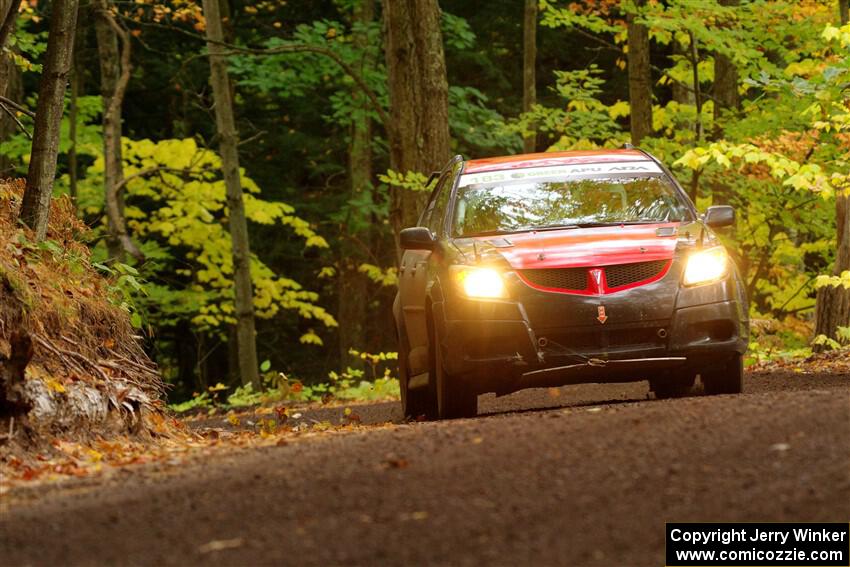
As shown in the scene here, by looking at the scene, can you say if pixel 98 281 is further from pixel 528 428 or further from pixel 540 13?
pixel 540 13

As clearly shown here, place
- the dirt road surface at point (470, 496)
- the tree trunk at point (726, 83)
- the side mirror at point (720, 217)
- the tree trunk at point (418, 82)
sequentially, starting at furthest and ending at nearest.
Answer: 1. the tree trunk at point (726, 83)
2. the tree trunk at point (418, 82)
3. the side mirror at point (720, 217)
4. the dirt road surface at point (470, 496)

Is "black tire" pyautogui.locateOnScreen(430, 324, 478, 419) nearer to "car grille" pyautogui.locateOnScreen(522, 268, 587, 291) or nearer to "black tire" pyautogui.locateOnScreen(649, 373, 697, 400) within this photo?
"car grille" pyautogui.locateOnScreen(522, 268, 587, 291)

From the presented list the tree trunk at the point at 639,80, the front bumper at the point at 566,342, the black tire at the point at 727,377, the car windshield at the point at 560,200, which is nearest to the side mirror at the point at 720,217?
the car windshield at the point at 560,200

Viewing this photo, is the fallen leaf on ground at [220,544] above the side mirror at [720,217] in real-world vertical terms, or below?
below

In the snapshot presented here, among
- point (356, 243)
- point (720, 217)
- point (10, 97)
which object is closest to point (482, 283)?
point (720, 217)

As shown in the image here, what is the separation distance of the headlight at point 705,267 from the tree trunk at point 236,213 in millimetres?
14754

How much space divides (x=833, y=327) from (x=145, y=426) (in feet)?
34.1

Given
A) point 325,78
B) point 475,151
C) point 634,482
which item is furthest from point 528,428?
point 475,151

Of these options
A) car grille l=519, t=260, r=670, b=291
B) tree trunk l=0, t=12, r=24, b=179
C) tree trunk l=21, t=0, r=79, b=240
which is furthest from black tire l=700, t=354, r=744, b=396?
tree trunk l=0, t=12, r=24, b=179

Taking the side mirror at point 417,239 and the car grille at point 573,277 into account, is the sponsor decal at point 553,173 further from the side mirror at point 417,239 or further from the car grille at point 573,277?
the car grille at point 573,277

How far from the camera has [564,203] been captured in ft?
34.6

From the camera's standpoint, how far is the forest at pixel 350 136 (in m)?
16.1

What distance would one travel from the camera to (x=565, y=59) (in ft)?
111

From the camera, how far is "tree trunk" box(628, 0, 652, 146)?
71.4 ft
